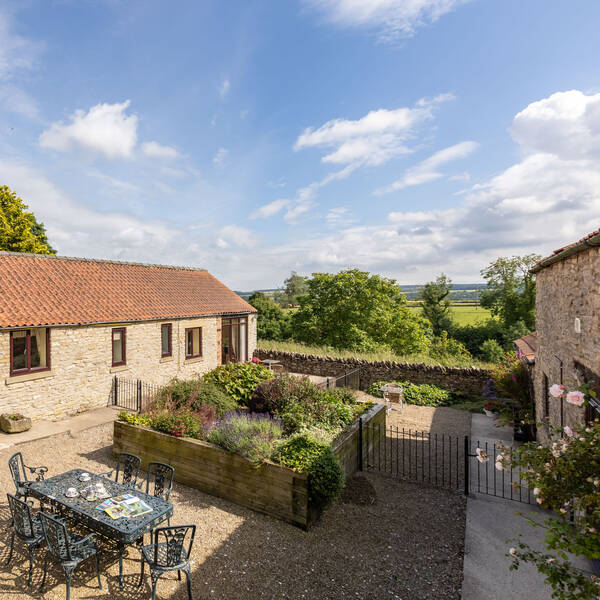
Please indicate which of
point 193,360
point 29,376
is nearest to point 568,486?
point 29,376

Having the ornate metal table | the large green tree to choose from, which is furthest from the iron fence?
the large green tree

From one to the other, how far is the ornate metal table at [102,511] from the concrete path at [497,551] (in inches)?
164

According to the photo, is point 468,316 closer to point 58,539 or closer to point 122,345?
point 122,345

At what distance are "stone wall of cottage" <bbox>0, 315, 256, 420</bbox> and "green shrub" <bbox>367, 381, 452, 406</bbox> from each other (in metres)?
9.09

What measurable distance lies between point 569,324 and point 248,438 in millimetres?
6045

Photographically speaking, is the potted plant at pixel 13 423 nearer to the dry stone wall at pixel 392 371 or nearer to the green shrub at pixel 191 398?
the green shrub at pixel 191 398

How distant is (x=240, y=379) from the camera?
453 inches

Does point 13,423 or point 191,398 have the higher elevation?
point 191,398

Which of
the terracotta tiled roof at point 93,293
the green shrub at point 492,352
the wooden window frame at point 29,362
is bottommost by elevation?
the green shrub at point 492,352

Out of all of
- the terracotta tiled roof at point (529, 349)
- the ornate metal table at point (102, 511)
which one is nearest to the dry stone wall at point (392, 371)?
the terracotta tiled roof at point (529, 349)

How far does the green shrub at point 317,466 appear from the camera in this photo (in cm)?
582

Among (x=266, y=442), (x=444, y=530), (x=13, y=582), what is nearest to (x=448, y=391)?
(x=444, y=530)

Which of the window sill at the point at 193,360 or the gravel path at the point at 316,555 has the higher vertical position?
the window sill at the point at 193,360

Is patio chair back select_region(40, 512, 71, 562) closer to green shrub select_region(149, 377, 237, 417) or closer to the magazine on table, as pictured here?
the magazine on table
